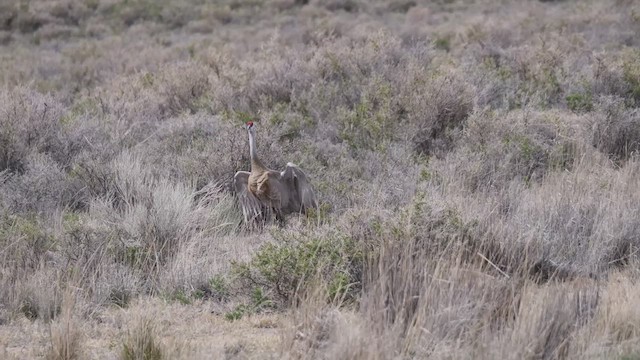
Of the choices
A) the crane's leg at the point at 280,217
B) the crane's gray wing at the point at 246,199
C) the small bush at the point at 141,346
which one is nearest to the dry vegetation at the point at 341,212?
the small bush at the point at 141,346

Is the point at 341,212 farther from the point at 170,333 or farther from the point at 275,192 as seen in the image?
the point at 170,333

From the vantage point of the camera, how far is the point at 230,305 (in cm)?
579

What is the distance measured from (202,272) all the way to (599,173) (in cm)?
454

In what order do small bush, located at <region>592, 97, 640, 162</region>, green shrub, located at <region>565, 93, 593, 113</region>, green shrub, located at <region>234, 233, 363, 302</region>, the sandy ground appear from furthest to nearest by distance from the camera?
green shrub, located at <region>565, 93, 593, 113</region>
small bush, located at <region>592, 97, 640, 162</region>
green shrub, located at <region>234, 233, 363, 302</region>
the sandy ground

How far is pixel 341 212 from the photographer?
754 cm

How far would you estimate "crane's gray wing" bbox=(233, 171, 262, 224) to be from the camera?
303 inches

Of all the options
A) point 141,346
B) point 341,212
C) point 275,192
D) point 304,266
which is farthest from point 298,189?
point 141,346

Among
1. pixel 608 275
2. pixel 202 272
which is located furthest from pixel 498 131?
pixel 202 272

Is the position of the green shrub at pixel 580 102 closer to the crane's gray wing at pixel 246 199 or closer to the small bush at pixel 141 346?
the crane's gray wing at pixel 246 199

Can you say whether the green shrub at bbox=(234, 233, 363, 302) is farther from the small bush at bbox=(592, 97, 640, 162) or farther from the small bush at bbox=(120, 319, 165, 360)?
the small bush at bbox=(592, 97, 640, 162)

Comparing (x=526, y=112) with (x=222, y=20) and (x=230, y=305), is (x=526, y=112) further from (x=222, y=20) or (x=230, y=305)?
(x=222, y=20)

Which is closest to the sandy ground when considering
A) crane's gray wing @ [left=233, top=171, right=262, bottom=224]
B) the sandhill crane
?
the sandhill crane

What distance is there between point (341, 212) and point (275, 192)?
662 millimetres

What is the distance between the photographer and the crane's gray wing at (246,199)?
768 cm
